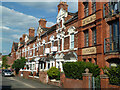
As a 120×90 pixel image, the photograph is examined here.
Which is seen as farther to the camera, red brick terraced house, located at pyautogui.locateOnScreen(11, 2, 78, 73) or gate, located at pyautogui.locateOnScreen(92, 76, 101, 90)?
red brick terraced house, located at pyautogui.locateOnScreen(11, 2, 78, 73)

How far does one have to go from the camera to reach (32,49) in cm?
3781

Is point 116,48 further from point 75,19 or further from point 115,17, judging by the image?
point 75,19

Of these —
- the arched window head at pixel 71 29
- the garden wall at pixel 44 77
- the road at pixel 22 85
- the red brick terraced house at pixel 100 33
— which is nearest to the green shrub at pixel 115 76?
the red brick terraced house at pixel 100 33

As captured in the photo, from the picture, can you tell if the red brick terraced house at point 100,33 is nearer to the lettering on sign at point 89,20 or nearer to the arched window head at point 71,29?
the lettering on sign at point 89,20

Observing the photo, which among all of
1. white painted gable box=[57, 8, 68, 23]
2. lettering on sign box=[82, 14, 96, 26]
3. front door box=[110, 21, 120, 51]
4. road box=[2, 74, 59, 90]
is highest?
white painted gable box=[57, 8, 68, 23]

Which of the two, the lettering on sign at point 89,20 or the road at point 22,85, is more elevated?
the lettering on sign at point 89,20

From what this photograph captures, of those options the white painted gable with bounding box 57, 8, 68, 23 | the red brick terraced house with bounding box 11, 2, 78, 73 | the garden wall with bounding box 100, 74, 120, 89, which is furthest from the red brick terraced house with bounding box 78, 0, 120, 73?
the white painted gable with bounding box 57, 8, 68, 23

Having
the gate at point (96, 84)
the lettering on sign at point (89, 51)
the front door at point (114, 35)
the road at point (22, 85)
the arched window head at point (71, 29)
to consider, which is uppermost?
the arched window head at point (71, 29)

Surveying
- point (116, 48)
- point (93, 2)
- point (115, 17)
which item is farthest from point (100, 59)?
point (93, 2)

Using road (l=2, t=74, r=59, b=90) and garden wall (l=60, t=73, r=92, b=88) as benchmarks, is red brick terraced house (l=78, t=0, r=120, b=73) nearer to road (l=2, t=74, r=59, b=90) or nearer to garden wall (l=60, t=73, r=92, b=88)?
garden wall (l=60, t=73, r=92, b=88)

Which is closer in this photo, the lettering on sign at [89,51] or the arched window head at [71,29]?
the lettering on sign at [89,51]

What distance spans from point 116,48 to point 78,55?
5.74 m

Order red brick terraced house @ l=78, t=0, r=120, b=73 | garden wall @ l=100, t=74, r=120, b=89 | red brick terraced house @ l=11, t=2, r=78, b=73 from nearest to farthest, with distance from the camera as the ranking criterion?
garden wall @ l=100, t=74, r=120, b=89 < red brick terraced house @ l=78, t=0, r=120, b=73 < red brick terraced house @ l=11, t=2, r=78, b=73

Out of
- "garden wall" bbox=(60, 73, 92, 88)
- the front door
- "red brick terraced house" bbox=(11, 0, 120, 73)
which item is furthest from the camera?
"red brick terraced house" bbox=(11, 0, 120, 73)
